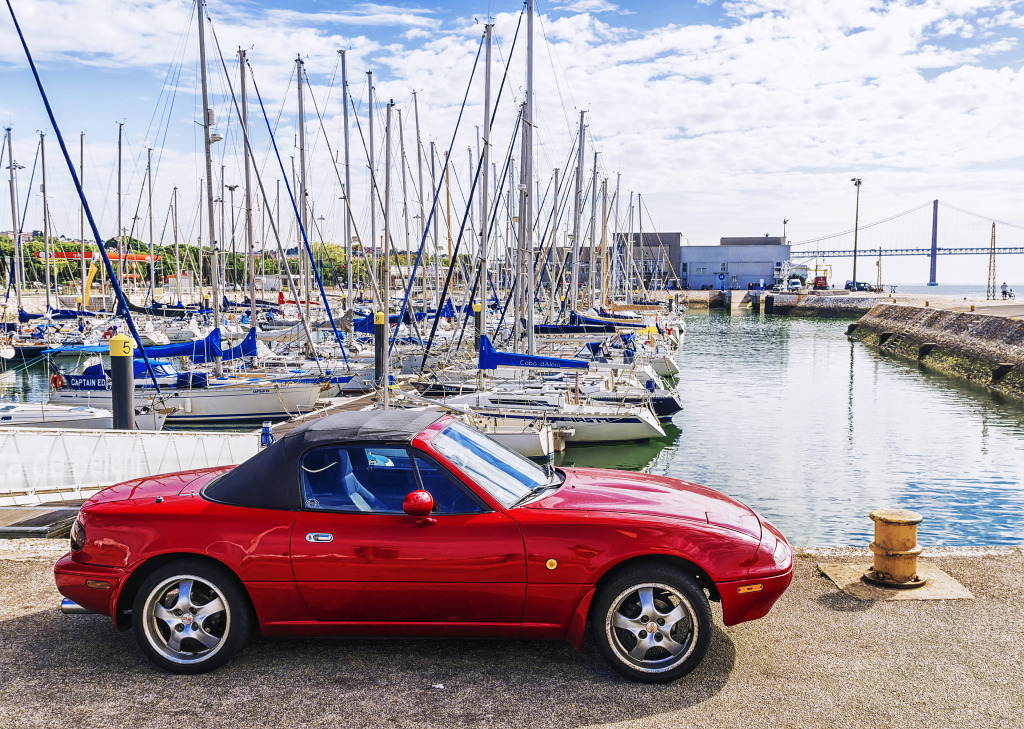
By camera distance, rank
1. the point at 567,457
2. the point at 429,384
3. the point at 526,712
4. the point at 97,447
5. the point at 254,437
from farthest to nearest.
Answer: the point at 429,384, the point at 567,457, the point at 254,437, the point at 97,447, the point at 526,712

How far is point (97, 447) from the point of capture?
12.1 meters

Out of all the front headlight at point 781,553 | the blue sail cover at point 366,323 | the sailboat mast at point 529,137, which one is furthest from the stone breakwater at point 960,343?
the front headlight at point 781,553

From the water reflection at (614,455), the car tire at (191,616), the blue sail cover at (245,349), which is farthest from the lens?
the blue sail cover at (245,349)

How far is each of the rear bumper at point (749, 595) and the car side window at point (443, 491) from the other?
1489mm

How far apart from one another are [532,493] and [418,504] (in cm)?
90

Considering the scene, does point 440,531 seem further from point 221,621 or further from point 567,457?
point 567,457

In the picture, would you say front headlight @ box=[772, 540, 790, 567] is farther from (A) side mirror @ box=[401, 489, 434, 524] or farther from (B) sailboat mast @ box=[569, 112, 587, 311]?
(B) sailboat mast @ box=[569, 112, 587, 311]

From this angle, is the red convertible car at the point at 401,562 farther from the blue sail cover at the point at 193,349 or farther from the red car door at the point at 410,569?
the blue sail cover at the point at 193,349

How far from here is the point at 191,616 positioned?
492cm

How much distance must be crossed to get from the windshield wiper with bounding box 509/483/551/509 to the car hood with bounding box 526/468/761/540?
8 centimetres

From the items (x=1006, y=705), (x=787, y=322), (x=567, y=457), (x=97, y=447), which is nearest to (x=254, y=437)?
(x=97, y=447)

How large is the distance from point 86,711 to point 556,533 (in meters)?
2.66

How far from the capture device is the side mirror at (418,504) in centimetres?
470

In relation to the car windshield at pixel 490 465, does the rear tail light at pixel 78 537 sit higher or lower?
lower
